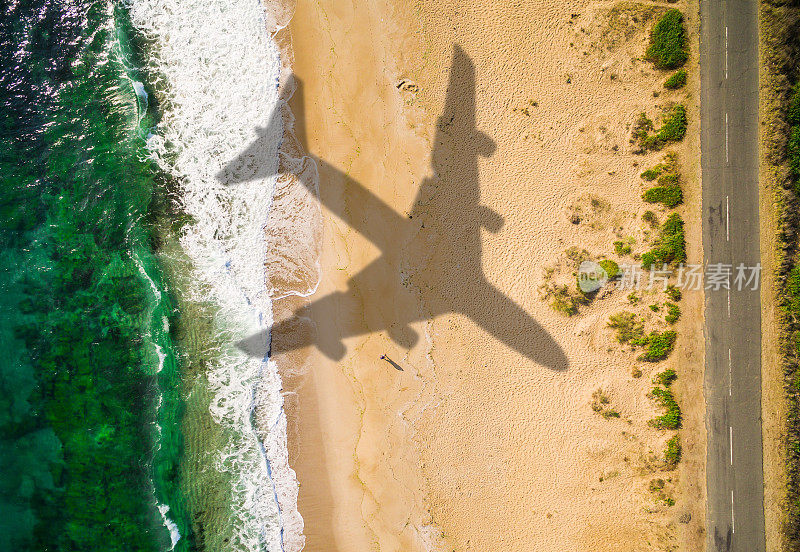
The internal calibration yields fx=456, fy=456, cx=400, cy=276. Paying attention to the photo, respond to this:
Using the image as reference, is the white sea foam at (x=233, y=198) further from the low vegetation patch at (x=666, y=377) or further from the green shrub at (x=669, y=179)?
the green shrub at (x=669, y=179)

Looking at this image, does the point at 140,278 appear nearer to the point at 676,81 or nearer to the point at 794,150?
the point at 676,81

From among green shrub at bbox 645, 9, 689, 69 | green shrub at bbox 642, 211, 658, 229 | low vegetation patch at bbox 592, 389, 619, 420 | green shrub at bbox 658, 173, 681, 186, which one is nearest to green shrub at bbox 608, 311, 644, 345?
low vegetation patch at bbox 592, 389, 619, 420

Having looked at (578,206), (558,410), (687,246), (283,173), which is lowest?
(558,410)

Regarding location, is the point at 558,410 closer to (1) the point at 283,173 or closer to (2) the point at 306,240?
(2) the point at 306,240

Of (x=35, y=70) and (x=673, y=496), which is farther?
(x=35, y=70)

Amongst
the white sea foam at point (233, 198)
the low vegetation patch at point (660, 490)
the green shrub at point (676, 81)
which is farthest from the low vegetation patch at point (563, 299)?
the white sea foam at point (233, 198)

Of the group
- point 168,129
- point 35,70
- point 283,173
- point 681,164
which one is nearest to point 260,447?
point 283,173

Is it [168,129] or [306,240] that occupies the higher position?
[168,129]
